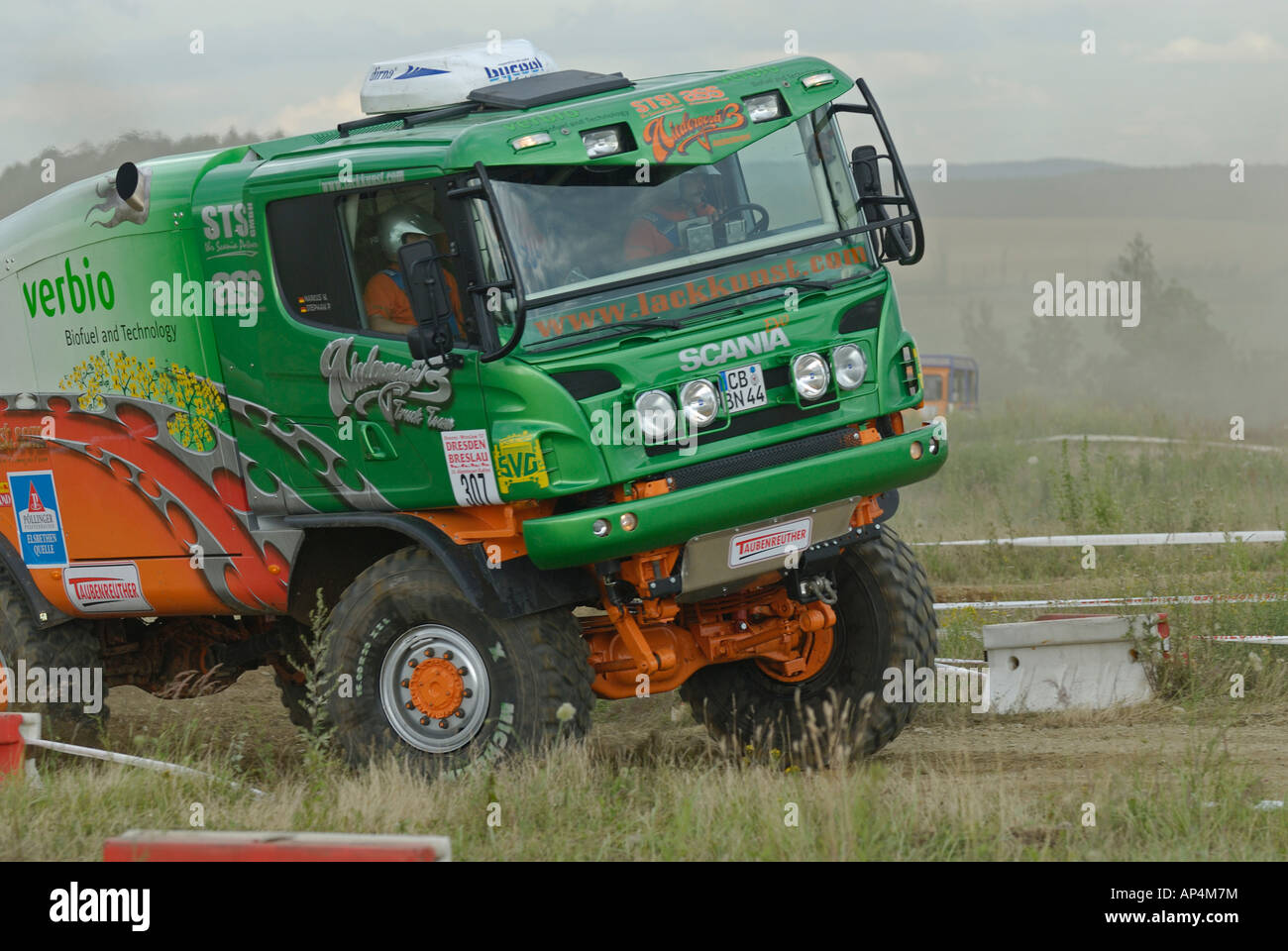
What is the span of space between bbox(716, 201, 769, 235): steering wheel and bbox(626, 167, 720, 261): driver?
6 centimetres

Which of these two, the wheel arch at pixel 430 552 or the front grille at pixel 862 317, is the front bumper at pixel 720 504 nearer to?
the wheel arch at pixel 430 552

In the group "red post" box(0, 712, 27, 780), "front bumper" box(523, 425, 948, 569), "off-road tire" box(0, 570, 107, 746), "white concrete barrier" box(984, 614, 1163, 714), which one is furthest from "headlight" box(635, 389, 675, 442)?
"off-road tire" box(0, 570, 107, 746)

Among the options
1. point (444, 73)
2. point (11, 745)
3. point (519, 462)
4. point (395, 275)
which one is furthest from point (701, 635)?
point (11, 745)

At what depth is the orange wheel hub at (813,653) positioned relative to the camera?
8.09 metres

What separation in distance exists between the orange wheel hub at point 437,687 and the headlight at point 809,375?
2014 millimetres

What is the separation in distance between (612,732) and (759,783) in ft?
9.35

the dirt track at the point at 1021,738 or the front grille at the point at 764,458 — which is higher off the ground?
the front grille at the point at 764,458

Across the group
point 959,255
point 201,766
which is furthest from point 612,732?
point 959,255

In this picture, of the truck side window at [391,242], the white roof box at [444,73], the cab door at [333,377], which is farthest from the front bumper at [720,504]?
the white roof box at [444,73]

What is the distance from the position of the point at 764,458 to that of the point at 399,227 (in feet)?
6.24

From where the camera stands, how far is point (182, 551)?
8.05m

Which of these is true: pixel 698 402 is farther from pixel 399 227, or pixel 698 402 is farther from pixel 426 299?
pixel 399 227

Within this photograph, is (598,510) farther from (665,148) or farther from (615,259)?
(665,148)

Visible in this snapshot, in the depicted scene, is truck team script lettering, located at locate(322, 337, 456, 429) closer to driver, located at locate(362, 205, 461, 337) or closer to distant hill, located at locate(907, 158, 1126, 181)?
driver, located at locate(362, 205, 461, 337)
